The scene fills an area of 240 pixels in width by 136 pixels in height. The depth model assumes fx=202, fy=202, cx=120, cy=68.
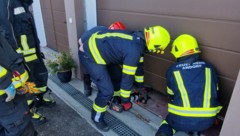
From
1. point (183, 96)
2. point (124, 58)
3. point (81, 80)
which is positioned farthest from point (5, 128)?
point (81, 80)

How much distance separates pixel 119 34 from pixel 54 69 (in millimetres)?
2242

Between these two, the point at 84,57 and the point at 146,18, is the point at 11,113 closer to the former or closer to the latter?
the point at 84,57

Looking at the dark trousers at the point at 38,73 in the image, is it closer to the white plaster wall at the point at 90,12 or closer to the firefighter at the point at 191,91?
the white plaster wall at the point at 90,12

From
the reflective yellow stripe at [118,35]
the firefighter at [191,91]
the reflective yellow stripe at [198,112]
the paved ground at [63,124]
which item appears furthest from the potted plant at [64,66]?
the reflective yellow stripe at [198,112]

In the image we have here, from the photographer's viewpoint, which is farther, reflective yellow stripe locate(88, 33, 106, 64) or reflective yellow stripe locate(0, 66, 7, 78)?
reflective yellow stripe locate(88, 33, 106, 64)

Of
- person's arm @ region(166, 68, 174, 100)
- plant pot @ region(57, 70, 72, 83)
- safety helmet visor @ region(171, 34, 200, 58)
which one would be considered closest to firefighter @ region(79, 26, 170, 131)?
safety helmet visor @ region(171, 34, 200, 58)

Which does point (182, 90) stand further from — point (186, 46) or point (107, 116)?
point (107, 116)

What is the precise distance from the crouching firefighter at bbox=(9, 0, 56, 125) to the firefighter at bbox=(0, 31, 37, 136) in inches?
24.5

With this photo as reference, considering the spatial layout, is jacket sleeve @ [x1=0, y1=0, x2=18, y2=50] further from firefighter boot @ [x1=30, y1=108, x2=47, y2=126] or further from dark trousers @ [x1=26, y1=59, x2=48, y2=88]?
firefighter boot @ [x1=30, y1=108, x2=47, y2=126]

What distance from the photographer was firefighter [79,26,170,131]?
8.96ft

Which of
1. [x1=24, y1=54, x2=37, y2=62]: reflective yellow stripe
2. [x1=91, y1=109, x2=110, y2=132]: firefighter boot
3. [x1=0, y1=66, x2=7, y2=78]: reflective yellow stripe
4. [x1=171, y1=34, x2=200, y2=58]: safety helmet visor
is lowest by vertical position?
[x1=91, y1=109, x2=110, y2=132]: firefighter boot

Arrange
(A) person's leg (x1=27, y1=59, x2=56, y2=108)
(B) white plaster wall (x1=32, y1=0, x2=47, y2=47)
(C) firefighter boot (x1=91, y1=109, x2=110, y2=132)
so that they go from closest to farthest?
(C) firefighter boot (x1=91, y1=109, x2=110, y2=132)
(A) person's leg (x1=27, y1=59, x2=56, y2=108)
(B) white plaster wall (x1=32, y1=0, x2=47, y2=47)

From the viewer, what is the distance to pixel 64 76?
4477 mm

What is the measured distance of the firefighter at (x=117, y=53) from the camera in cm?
273
